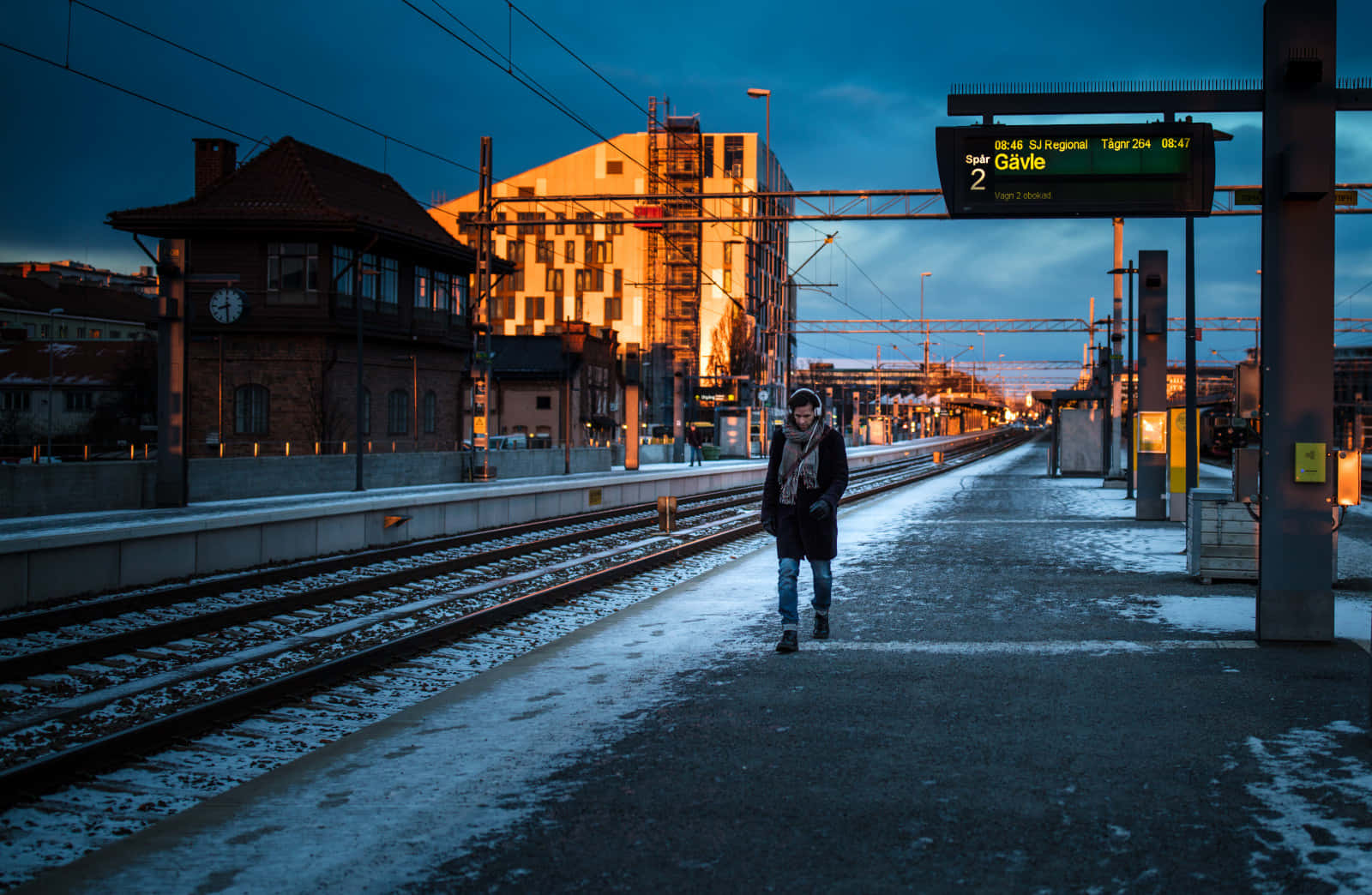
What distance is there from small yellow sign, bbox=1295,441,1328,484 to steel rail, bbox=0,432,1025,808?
6497mm

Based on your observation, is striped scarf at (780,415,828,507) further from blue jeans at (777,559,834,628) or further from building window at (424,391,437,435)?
building window at (424,391,437,435)

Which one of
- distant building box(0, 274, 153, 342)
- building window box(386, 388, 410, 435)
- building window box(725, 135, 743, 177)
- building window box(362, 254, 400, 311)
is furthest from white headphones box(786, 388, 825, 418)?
building window box(725, 135, 743, 177)

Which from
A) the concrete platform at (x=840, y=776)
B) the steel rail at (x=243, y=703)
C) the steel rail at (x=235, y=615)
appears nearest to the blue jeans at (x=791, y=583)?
the concrete platform at (x=840, y=776)

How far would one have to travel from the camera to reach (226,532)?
1560 cm

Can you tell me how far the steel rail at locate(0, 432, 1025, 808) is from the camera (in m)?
5.62

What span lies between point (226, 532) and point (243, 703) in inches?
356

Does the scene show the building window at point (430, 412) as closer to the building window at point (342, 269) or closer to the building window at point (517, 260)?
the building window at point (342, 269)

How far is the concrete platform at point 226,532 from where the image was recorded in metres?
12.5

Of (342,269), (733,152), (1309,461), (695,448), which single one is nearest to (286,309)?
(342,269)

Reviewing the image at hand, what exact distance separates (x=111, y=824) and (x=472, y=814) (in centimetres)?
155

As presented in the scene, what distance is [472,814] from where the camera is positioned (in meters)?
4.98

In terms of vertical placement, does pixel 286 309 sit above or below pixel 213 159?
below

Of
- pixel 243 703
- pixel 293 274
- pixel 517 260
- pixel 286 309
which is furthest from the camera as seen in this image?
pixel 517 260

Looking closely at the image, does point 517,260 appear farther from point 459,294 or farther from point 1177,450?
point 1177,450
